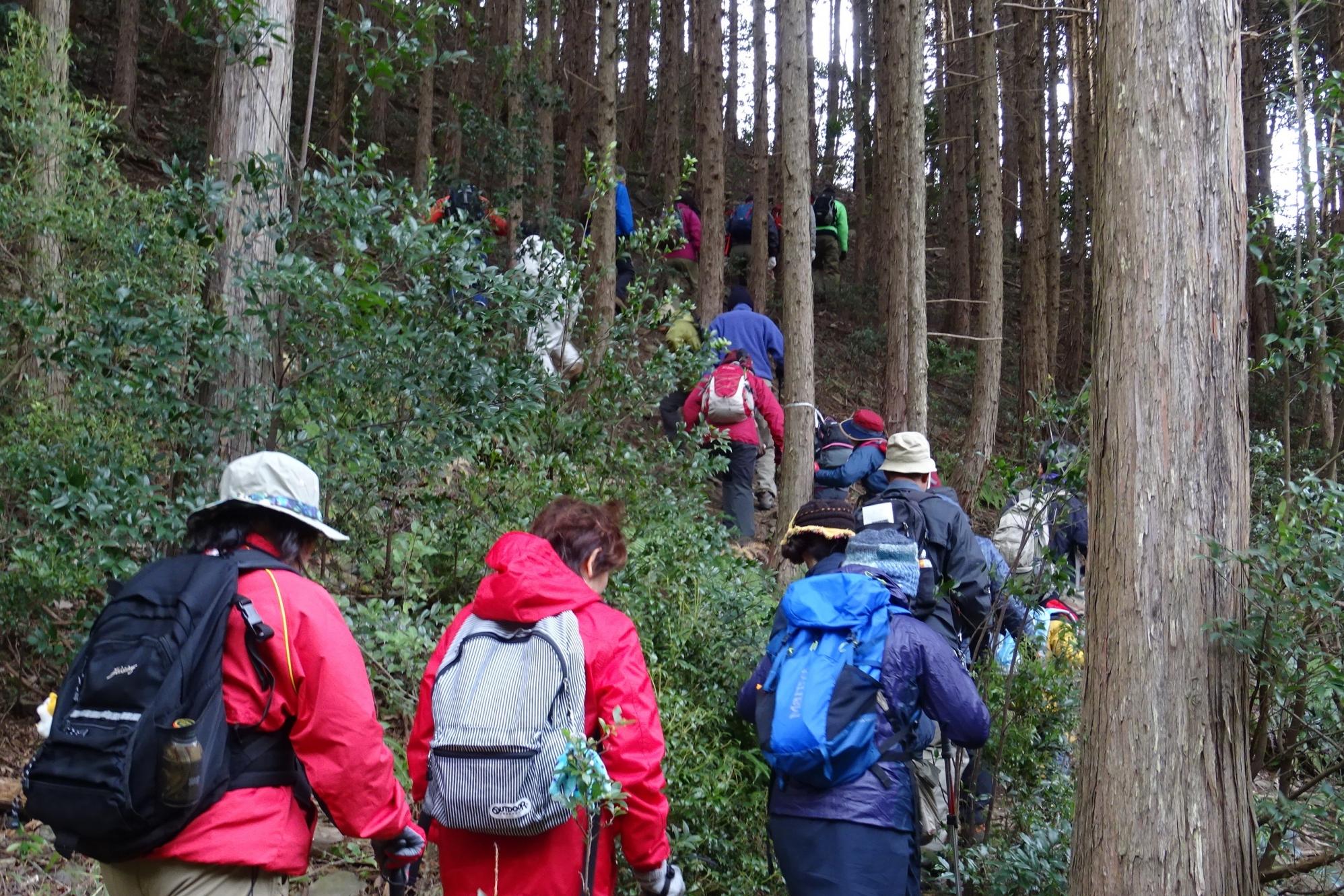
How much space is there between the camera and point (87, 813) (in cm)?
260

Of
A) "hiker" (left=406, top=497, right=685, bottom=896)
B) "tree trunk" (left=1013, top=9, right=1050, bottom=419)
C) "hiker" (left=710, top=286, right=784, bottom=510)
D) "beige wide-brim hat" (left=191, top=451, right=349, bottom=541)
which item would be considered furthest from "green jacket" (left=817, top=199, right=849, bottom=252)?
"beige wide-brim hat" (left=191, top=451, right=349, bottom=541)

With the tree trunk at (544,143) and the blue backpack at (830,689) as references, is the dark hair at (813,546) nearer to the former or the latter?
the blue backpack at (830,689)

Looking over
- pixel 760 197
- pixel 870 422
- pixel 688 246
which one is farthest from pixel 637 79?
pixel 870 422

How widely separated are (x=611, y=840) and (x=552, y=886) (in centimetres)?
25

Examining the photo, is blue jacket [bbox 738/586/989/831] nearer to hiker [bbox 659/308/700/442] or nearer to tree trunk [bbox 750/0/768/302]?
hiker [bbox 659/308/700/442]

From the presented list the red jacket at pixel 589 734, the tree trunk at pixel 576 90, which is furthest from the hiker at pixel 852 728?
the tree trunk at pixel 576 90

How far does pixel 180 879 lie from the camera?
278 centimetres

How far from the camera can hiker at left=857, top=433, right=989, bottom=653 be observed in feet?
17.1

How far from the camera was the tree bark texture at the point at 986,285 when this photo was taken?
502 inches

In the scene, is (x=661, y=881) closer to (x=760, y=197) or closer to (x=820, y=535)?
(x=820, y=535)

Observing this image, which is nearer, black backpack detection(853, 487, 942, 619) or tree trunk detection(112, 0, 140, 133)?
black backpack detection(853, 487, 942, 619)

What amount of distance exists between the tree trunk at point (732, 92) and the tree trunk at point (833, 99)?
248cm

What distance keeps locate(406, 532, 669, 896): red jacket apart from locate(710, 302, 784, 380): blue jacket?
7.24 metres

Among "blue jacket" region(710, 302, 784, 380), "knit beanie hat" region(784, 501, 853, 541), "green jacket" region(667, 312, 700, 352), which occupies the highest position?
"green jacket" region(667, 312, 700, 352)
